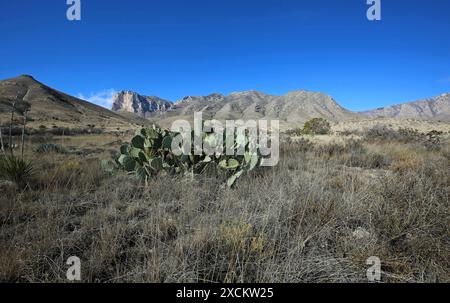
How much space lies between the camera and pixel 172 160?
15.9 ft

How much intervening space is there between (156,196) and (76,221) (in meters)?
1.09

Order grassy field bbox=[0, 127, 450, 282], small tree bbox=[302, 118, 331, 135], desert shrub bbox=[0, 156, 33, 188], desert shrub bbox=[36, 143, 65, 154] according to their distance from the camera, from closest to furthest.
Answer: grassy field bbox=[0, 127, 450, 282]
desert shrub bbox=[0, 156, 33, 188]
desert shrub bbox=[36, 143, 65, 154]
small tree bbox=[302, 118, 331, 135]

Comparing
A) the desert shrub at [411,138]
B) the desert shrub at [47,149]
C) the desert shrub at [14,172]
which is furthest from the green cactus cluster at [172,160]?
the desert shrub at [411,138]

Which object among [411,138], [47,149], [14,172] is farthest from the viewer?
[411,138]

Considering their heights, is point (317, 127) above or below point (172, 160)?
above

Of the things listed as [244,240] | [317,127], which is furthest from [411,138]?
[244,240]

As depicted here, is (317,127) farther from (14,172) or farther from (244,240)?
(244,240)

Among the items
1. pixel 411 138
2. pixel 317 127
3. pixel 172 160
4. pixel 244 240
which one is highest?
pixel 317 127

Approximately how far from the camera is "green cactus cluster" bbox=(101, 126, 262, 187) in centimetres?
450

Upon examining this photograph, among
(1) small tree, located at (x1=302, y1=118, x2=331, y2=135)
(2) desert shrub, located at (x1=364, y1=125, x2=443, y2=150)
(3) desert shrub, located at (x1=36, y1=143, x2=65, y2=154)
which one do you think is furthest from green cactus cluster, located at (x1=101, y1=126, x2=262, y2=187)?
(1) small tree, located at (x1=302, y1=118, x2=331, y2=135)

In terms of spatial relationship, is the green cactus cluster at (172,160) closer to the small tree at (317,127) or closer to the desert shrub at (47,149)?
the desert shrub at (47,149)

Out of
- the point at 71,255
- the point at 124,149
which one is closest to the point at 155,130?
the point at 124,149

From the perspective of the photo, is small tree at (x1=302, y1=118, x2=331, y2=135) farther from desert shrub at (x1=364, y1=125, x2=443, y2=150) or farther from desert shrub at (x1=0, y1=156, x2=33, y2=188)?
desert shrub at (x1=0, y1=156, x2=33, y2=188)

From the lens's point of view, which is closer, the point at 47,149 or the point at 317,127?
the point at 47,149
